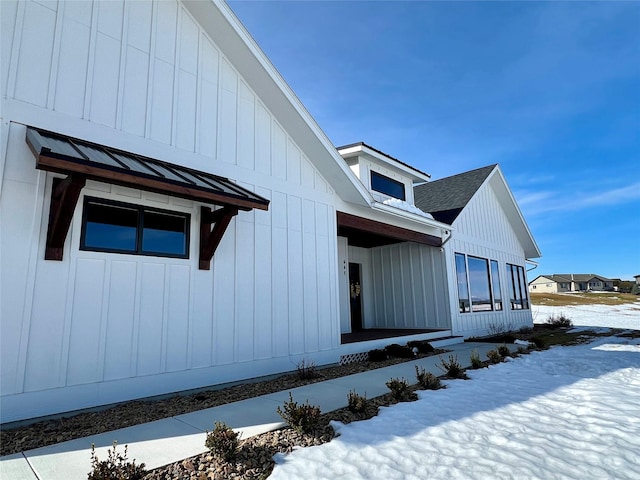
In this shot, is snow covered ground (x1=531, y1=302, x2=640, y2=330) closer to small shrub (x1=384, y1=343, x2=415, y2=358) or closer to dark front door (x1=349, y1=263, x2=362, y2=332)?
dark front door (x1=349, y1=263, x2=362, y2=332)

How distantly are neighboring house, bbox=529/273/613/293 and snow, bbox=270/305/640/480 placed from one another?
91780 millimetres

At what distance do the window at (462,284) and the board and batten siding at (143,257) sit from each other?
6386 millimetres

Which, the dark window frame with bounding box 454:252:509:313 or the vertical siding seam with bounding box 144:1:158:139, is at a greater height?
the vertical siding seam with bounding box 144:1:158:139

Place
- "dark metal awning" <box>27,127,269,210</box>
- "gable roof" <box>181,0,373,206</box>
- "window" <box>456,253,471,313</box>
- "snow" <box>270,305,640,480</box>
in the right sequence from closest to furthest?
1. "snow" <box>270,305,640,480</box>
2. "dark metal awning" <box>27,127,269,210</box>
3. "gable roof" <box>181,0,373,206</box>
4. "window" <box>456,253,471,313</box>

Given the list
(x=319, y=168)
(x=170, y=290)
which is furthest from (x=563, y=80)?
(x=170, y=290)

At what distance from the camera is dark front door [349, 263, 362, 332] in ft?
39.9

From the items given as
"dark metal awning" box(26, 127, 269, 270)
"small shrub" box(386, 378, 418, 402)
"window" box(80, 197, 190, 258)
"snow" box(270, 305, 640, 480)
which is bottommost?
"snow" box(270, 305, 640, 480)

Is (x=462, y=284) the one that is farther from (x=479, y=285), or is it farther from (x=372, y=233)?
(x=372, y=233)

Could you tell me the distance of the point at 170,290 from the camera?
16.5ft

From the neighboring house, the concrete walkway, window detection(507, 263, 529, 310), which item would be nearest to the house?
the concrete walkway

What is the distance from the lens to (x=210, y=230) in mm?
5562

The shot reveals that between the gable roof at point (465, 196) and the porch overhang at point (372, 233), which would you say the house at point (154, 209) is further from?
the gable roof at point (465, 196)

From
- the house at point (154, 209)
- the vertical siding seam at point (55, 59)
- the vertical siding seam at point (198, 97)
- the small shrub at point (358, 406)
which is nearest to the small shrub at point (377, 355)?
the house at point (154, 209)

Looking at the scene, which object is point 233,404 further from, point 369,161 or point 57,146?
point 369,161
